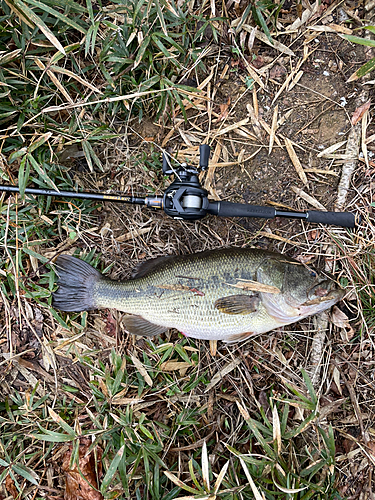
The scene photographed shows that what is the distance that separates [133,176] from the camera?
346 cm

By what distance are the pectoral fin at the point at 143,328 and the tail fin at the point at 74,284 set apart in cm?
37

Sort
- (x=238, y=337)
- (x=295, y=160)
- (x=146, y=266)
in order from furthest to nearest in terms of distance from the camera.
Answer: (x=295, y=160) → (x=146, y=266) → (x=238, y=337)

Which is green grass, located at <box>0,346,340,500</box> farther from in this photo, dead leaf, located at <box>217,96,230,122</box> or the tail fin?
dead leaf, located at <box>217,96,230,122</box>

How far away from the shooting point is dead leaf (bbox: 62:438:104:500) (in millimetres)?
3234

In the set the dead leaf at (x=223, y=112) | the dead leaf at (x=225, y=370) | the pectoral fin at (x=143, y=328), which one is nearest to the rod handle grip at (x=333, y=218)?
the dead leaf at (x=223, y=112)

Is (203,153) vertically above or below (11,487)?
above

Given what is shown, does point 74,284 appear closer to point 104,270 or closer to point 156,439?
point 104,270

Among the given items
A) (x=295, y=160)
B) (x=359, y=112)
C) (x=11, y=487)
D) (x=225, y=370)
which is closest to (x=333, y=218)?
(x=295, y=160)

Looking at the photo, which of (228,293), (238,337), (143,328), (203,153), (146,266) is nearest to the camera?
(203,153)

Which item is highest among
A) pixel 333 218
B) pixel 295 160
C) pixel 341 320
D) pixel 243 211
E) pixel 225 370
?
pixel 295 160

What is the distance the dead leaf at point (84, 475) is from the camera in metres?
3.23

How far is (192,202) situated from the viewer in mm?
2848

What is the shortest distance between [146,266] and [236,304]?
0.91 metres

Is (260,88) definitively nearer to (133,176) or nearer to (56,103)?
(133,176)
